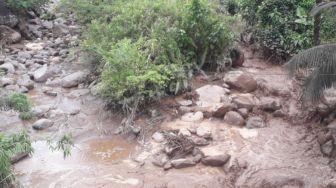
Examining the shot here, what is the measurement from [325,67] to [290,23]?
4006mm

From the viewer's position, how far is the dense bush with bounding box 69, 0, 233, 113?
23.2 ft

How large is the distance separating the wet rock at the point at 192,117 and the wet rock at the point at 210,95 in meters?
0.29

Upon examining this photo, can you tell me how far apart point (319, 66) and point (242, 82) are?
262 cm

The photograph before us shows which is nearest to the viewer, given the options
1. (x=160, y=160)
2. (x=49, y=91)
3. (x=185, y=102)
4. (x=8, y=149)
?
(x=8, y=149)

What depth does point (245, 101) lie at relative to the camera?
7066mm

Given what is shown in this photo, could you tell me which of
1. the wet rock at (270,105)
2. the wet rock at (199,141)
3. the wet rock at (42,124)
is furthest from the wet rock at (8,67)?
the wet rock at (270,105)

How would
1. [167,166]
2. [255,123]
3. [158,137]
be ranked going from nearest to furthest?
[167,166], [158,137], [255,123]

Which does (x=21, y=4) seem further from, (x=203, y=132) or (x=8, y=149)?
(x=8, y=149)

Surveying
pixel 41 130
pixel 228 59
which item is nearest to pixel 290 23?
pixel 228 59

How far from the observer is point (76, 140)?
6684mm

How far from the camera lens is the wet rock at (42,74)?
354 inches

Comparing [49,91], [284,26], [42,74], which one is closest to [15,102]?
[49,91]

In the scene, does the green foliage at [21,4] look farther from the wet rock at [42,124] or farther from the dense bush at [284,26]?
the dense bush at [284,26]

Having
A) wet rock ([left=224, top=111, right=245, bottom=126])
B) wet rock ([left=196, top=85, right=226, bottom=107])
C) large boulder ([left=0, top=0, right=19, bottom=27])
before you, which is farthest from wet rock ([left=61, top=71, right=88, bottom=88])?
large boulder ([left=0, top=0, right=19, bottom=27])
